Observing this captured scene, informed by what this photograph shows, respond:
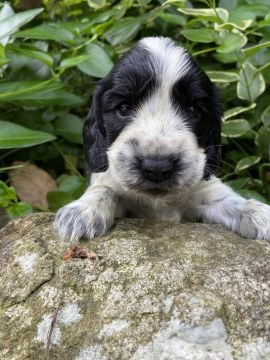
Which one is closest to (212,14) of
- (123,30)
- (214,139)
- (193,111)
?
(123,30)

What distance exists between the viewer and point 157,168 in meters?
3.14

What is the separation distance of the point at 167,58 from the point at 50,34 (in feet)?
4.82

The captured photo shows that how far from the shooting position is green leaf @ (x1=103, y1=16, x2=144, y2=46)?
204 inches

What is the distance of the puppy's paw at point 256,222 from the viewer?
134 inches

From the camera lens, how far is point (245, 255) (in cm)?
293

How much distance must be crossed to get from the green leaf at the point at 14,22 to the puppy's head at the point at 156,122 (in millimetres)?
1048

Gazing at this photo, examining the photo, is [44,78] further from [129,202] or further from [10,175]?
[129,202]

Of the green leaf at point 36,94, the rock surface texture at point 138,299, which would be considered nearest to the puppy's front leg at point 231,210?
the rock surface texture at point 138,299

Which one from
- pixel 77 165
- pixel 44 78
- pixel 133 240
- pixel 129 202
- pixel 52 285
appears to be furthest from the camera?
pixel 77 165

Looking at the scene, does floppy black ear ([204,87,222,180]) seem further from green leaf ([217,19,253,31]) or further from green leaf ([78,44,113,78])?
green leaf ([78,44,113,78])

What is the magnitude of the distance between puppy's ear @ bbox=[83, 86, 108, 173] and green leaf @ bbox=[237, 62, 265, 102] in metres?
1.40

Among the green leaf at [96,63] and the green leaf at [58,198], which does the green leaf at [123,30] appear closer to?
the green leaf at [96,63]

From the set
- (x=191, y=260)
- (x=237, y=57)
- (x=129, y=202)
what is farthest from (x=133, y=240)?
(x=237, y=57)

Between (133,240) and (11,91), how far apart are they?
6.96ft
